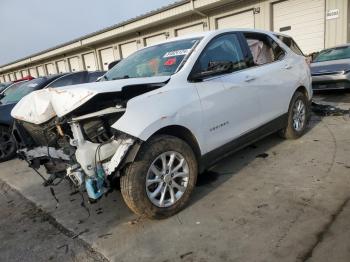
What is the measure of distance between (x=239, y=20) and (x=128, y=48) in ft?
30.8

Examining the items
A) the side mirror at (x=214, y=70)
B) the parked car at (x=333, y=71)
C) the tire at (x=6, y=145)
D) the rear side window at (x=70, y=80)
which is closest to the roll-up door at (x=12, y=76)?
the rear side window at (x=70, y=80)

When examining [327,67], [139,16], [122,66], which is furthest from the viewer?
[139,16]

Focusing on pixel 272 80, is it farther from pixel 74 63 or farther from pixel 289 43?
pixel 74 63

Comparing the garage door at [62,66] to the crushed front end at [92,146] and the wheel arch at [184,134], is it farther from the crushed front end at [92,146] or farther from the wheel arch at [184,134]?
the wheel arch at [184,134]

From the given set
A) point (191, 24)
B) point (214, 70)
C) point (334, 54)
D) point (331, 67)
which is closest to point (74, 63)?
point (191, 24)

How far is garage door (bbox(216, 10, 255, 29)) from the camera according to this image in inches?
579

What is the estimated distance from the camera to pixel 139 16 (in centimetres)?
1916

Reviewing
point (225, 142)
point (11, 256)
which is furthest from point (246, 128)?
point (11, 256)

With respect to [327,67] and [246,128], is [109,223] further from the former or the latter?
[327,67]

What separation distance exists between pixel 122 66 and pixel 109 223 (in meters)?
2.14

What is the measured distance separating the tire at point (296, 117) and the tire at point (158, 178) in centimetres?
234

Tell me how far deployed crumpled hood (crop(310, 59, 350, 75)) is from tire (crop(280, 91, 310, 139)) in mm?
4177

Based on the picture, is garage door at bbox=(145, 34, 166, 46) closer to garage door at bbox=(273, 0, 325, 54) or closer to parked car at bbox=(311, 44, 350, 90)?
garage door at bbox=(273, 0, 325, 54)

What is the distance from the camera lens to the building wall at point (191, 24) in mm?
12367
